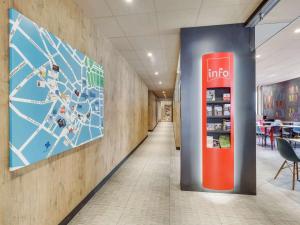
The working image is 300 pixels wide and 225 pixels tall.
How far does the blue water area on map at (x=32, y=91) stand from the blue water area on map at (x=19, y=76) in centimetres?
6

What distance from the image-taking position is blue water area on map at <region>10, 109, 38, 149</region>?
5.26 feet

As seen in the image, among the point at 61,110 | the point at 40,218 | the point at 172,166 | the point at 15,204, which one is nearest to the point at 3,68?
the point at 61,110

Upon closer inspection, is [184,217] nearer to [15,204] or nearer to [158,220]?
[158,220]

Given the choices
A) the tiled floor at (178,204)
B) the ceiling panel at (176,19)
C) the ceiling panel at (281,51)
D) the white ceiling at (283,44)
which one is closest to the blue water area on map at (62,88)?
the tiled floor at (178,204)

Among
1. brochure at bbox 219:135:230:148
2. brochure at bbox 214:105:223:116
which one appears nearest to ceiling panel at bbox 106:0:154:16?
brochure at bbox 214:105:223:116

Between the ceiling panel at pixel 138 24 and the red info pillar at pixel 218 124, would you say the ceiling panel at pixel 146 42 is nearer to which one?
the ceiling panel at pixel 138 24

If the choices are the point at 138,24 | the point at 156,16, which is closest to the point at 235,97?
the point at 156,16

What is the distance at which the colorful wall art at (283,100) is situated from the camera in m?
9.86

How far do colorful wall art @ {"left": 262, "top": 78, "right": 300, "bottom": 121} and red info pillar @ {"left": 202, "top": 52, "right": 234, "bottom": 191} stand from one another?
9118 mm

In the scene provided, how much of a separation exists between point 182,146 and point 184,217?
1258mm

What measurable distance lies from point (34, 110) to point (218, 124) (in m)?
2.91

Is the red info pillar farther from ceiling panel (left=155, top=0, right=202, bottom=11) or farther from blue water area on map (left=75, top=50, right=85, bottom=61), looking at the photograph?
blue water area on map (left=75, top=50, right=85, bottom=61)

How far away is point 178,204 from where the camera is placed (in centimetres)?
298

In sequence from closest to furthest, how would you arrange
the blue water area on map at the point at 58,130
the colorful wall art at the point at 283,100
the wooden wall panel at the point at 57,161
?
the wooden wall panel at the point at 57,161
the blue water area on map at the point at 58,130
the colorful wall art at the point at 283,100
